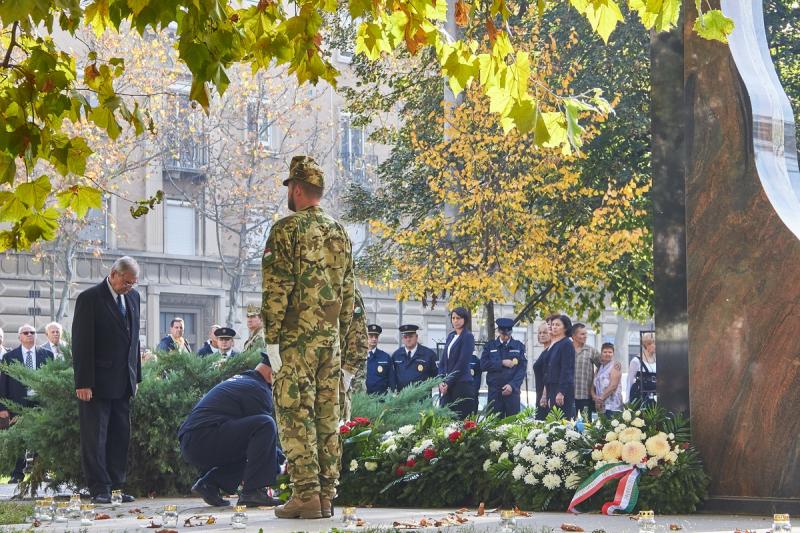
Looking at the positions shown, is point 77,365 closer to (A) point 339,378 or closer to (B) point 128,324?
(B) point 128,324

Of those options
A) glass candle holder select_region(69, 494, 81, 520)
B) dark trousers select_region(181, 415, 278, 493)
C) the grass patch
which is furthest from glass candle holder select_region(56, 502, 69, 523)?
dark trousers select_region(181, 415, 278, 493)

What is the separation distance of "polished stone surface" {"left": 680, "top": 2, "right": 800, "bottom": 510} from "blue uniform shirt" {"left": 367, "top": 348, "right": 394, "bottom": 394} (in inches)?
361

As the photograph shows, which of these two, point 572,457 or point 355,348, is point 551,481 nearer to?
point 572,457

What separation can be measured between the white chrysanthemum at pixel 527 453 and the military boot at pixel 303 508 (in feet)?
6.28

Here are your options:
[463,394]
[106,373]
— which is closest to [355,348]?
[106,373]

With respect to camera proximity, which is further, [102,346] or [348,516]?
[102,346]

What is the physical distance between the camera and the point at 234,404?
33.7 ft

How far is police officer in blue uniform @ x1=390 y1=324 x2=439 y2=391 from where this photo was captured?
714 inches

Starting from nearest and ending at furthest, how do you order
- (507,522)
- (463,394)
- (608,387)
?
(507,522)
(463,394)
(608,387)

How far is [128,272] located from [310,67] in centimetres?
519

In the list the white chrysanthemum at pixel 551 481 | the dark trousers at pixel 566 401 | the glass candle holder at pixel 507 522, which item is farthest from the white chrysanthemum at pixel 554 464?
the dark trousers at pixel 566 401

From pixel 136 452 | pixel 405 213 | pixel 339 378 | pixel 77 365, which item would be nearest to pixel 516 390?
pixel 136 452

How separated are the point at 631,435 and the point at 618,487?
0.40 metres

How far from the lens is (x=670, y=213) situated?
10.2m
